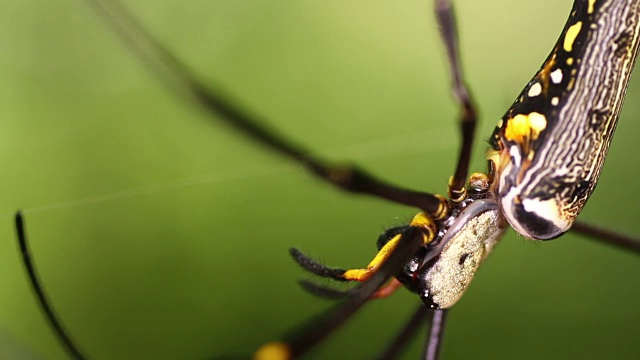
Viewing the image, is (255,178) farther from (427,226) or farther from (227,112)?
(227,112)

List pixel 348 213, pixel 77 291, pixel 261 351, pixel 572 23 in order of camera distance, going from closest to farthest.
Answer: pixel 261 351 → pixel 572 23 → pixel 77 291 → pixel 348 213

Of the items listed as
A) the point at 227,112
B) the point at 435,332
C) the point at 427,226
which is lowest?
the point at 435,332

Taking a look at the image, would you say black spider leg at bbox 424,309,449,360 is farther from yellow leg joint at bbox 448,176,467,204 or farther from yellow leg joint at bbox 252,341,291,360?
yellow leg joint at bbox 252,341,291,360

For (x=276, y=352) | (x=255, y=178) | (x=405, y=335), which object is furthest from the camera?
(x=255, y=178)

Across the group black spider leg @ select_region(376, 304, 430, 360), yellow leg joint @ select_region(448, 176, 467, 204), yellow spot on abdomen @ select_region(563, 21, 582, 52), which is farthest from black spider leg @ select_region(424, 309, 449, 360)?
yellow spot on abdomen @ select_region(563, 21, 582, 52)

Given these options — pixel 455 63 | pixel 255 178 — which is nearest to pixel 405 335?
pixel 455 63

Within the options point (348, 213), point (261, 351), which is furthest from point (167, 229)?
point (261, 351)

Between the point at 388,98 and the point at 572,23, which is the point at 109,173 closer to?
the point at 388,98
